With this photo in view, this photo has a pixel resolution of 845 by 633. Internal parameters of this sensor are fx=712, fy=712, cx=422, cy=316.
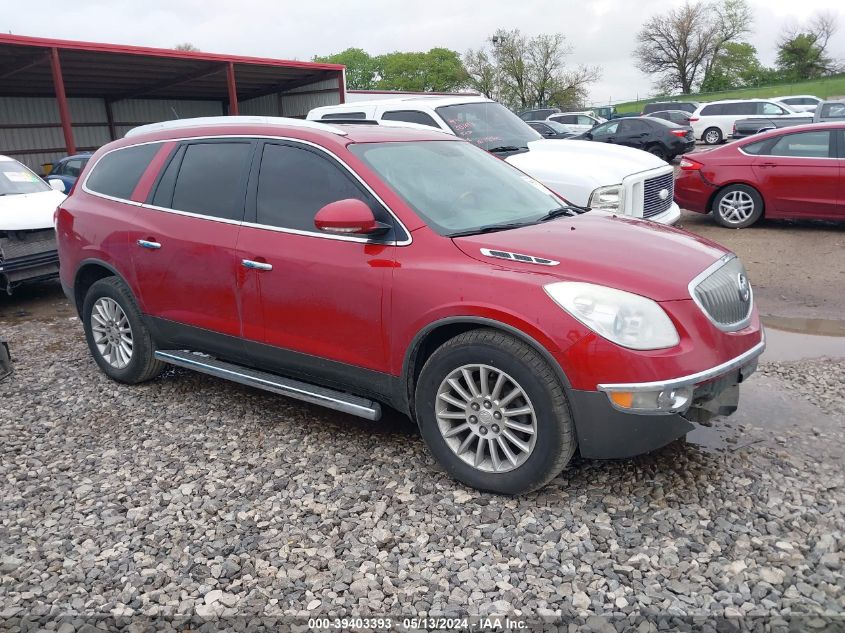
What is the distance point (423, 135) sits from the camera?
4738 millimetres

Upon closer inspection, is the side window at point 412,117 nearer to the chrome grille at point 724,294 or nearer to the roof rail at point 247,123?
the roof rail at point 247,123

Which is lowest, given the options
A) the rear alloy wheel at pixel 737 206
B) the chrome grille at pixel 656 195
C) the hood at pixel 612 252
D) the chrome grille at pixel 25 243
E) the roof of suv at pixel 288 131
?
the rear alloy wheel at pixel 737 206

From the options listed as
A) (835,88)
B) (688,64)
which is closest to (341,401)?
(835,88)

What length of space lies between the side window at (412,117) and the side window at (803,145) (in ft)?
16.4

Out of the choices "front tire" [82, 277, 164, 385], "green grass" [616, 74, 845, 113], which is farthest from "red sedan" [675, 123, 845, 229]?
"green grass" [616, 74, 845, 113]

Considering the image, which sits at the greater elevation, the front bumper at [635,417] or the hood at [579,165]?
the hood at [579,165]

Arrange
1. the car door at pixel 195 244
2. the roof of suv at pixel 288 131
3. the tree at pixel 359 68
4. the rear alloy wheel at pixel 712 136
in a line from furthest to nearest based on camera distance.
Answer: the tree at pixel 359 68 → the rear alloy wheel at pixel 712 136 → the car door at pixel 195 244 → the roof of suv at pixel 288 131

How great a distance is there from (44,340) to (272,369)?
359 centimetres

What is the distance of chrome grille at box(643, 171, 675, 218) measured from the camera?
764cm

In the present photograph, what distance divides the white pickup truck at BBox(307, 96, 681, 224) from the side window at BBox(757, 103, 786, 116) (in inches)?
813

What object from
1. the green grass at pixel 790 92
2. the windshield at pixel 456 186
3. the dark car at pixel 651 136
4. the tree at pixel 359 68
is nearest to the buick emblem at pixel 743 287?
the windshield at pixel 456 186

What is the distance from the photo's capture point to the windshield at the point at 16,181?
29.1 feet

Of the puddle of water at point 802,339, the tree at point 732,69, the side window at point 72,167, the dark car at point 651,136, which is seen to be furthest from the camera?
the tree at point 732,69

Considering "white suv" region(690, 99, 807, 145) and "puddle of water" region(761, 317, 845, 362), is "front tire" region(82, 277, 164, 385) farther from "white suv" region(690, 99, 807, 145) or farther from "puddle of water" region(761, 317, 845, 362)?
"white suv" region(690, 99, 807, 145)
